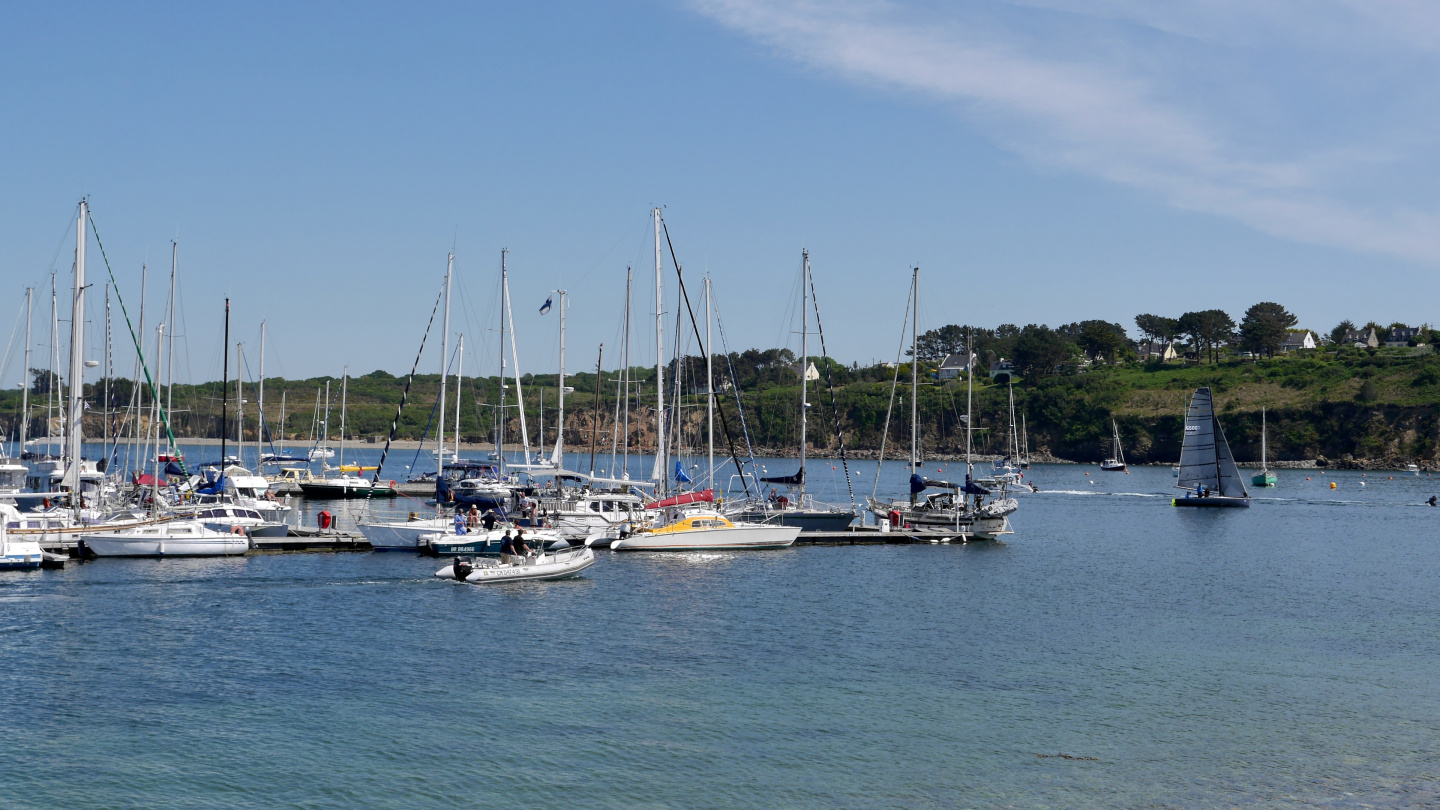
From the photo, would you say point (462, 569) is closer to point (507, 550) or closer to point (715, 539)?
point (507, 550)

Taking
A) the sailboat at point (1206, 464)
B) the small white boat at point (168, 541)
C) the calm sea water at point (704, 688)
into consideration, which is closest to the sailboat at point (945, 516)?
the calm sea water at point (704, 688)

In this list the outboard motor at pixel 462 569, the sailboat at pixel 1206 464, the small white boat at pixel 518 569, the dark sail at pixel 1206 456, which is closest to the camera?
the outboard motor at pixel 462 569

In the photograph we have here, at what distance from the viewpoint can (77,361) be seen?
1794 inches

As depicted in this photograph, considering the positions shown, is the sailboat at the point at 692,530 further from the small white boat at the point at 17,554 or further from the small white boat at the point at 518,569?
the small white boat at the point at 17,554

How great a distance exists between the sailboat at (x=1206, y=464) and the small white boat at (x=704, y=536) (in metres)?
52.3

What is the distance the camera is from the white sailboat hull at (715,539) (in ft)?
176

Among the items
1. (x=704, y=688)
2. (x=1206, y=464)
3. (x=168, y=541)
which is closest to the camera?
(x=704, y=688)

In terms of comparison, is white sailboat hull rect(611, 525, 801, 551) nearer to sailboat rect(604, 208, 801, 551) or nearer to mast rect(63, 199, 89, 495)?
sailboat rect(604, 208, 801, 551)

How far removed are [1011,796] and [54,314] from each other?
220ft

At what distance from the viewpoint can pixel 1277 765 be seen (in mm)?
23219

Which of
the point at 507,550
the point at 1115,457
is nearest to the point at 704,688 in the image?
the point at 507,550

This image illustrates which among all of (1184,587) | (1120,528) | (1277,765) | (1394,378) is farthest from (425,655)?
(1394,378)

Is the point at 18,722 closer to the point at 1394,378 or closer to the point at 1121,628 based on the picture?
the point at 1121,628

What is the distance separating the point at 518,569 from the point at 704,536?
508 inches
